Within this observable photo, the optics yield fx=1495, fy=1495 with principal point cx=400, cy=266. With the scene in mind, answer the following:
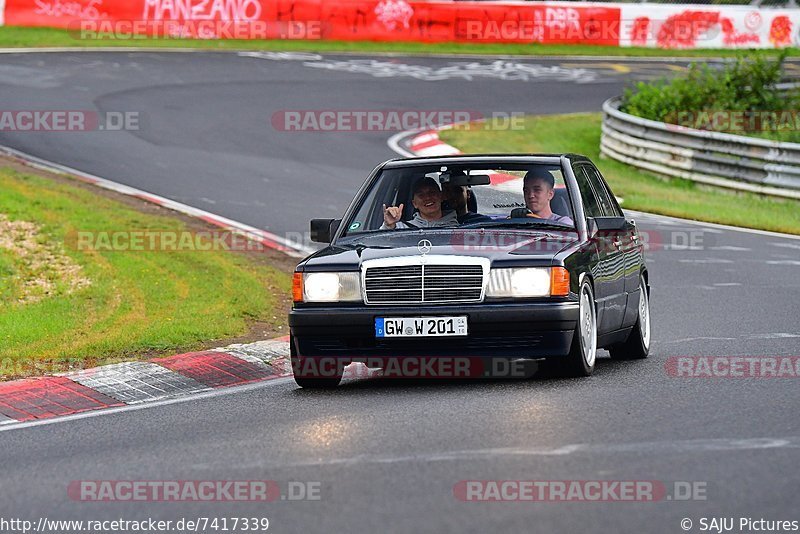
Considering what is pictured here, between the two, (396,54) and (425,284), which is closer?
(425,284)

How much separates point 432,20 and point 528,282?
102 feet

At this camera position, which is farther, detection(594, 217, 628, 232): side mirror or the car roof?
the car roof

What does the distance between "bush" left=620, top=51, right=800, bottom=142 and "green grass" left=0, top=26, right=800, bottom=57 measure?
5.13 m

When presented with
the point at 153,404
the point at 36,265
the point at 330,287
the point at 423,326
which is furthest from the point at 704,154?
the point at 153,404

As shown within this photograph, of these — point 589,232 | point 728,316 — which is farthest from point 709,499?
point 728,316

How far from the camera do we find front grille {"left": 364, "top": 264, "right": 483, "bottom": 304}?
8.66 m

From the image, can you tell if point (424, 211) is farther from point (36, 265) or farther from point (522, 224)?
point (36, 265)

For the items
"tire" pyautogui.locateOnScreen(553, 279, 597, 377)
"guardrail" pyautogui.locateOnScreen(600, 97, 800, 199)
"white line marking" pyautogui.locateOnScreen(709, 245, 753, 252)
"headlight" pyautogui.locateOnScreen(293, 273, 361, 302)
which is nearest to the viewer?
"tire" pyautogui.locateOnScreen(553, 279, 597, 377)

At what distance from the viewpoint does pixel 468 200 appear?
977 centimetres

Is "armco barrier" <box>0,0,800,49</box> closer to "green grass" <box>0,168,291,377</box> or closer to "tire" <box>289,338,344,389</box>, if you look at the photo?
"green grass" <box>0,168,291,377</box>

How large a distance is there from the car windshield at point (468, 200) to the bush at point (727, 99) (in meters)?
18.0

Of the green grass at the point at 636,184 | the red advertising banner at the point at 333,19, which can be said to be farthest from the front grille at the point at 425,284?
the red advertising banner at the point at 333,19

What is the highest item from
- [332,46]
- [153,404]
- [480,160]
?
[480,160]

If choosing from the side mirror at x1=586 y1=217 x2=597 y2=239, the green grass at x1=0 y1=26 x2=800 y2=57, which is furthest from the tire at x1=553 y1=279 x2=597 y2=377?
the green grass at x1=0 y1=26 x2=800 y2=57
